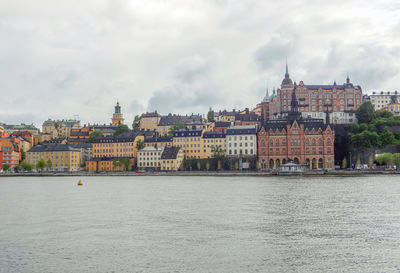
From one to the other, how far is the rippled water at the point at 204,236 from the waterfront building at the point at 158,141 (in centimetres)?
8790

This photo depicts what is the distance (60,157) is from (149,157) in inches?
1106

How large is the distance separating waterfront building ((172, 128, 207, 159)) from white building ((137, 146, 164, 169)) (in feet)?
17.5

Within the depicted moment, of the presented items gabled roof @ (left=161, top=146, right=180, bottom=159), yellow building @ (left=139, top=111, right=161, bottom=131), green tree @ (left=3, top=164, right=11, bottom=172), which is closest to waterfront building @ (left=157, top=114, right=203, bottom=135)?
yellow building @ (left=139, top=111, right=161, bottom=131)

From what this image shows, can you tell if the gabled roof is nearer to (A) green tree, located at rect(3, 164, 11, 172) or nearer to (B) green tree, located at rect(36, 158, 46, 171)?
(B) green tree, located at rect(36, 158, 46, 171)

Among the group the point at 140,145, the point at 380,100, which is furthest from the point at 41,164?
the point at 380,100

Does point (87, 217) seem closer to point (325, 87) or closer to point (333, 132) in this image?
point (333, 132)

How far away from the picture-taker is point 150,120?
554 feet

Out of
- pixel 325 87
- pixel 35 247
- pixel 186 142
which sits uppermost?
pixel 325 87

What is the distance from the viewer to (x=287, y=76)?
142500 mm

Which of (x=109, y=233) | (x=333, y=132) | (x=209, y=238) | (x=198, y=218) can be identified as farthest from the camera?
(x=333, y=132)

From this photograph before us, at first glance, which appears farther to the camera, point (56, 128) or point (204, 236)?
point (56, 128)

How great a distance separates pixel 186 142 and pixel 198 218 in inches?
3647

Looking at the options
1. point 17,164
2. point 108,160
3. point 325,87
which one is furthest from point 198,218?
point 17,164

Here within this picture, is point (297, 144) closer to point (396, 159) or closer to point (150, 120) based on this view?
point (396, 159)
